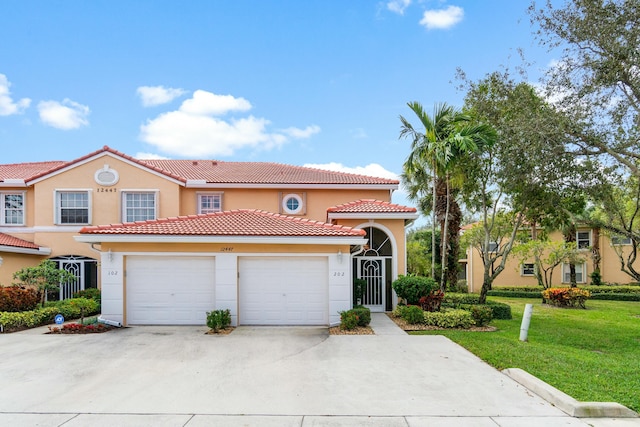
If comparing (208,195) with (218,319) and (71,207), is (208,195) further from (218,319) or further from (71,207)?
(218,319)

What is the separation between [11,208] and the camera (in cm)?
1870

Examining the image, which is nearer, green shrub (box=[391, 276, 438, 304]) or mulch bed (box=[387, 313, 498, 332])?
mulch bed (box=[387, 313, 498, 332])

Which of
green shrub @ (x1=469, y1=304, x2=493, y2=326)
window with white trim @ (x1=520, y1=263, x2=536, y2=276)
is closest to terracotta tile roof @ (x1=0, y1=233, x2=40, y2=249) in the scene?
green shrub @ (x1=469, y1=304, x2=493, y2=326)

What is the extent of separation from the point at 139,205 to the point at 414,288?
1279cm

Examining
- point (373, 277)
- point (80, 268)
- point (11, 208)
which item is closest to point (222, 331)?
point (373, 277)

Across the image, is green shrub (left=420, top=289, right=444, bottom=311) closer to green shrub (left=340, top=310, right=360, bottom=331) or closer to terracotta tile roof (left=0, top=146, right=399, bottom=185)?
green shrub (left=340, top=310, right=360, bottom=331)

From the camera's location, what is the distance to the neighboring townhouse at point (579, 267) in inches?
1257

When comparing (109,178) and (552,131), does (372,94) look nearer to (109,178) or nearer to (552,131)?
(552,131)

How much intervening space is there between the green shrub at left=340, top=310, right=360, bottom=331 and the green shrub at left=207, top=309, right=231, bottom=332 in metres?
3.65

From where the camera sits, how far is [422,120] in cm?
1636

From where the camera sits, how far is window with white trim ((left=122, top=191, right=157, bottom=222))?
59.9 ft

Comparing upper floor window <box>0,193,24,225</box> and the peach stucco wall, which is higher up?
upper floor window <box>0,193,24,225</box>

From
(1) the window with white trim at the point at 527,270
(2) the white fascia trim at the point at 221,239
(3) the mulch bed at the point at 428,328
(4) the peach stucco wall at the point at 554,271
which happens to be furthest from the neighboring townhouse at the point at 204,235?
(1) the window with white trim at the point at 527,270

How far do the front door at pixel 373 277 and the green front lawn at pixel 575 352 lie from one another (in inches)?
166
